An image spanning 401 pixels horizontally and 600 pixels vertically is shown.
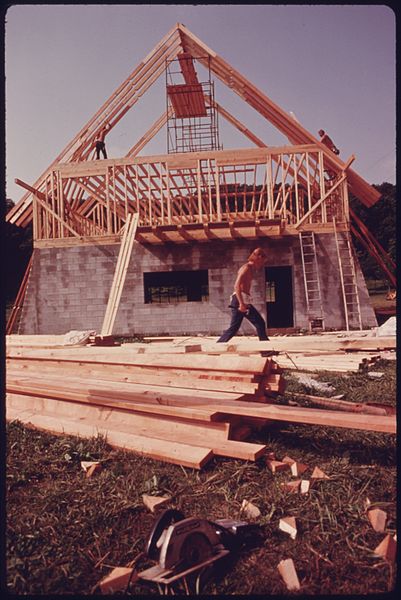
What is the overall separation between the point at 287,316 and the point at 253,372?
1502 centimetres

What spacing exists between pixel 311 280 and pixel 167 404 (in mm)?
10432

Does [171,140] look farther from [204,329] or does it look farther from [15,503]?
[15,503]

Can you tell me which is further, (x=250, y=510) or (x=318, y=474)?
(x=318, y=474)

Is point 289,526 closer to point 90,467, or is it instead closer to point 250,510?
point 250,510

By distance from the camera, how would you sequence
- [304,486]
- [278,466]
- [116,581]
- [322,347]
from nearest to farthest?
[116,581] < [304,486] < [278,466] < [322,347]

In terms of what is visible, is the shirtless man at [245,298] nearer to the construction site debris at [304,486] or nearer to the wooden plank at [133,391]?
the wooden plank at [133,391]

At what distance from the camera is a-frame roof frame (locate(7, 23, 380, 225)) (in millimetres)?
Answer: 14508

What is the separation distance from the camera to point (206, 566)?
2.15 m

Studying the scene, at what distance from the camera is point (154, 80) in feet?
54.2

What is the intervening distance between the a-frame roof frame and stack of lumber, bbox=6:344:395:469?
11214 millimetres

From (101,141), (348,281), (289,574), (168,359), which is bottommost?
(289,574)

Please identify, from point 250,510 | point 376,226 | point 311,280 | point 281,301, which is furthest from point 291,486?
point 376,226

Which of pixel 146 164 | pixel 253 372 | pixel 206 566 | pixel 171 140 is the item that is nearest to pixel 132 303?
pixel 146 164

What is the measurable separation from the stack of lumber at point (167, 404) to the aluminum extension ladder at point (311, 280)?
29.6 feet
